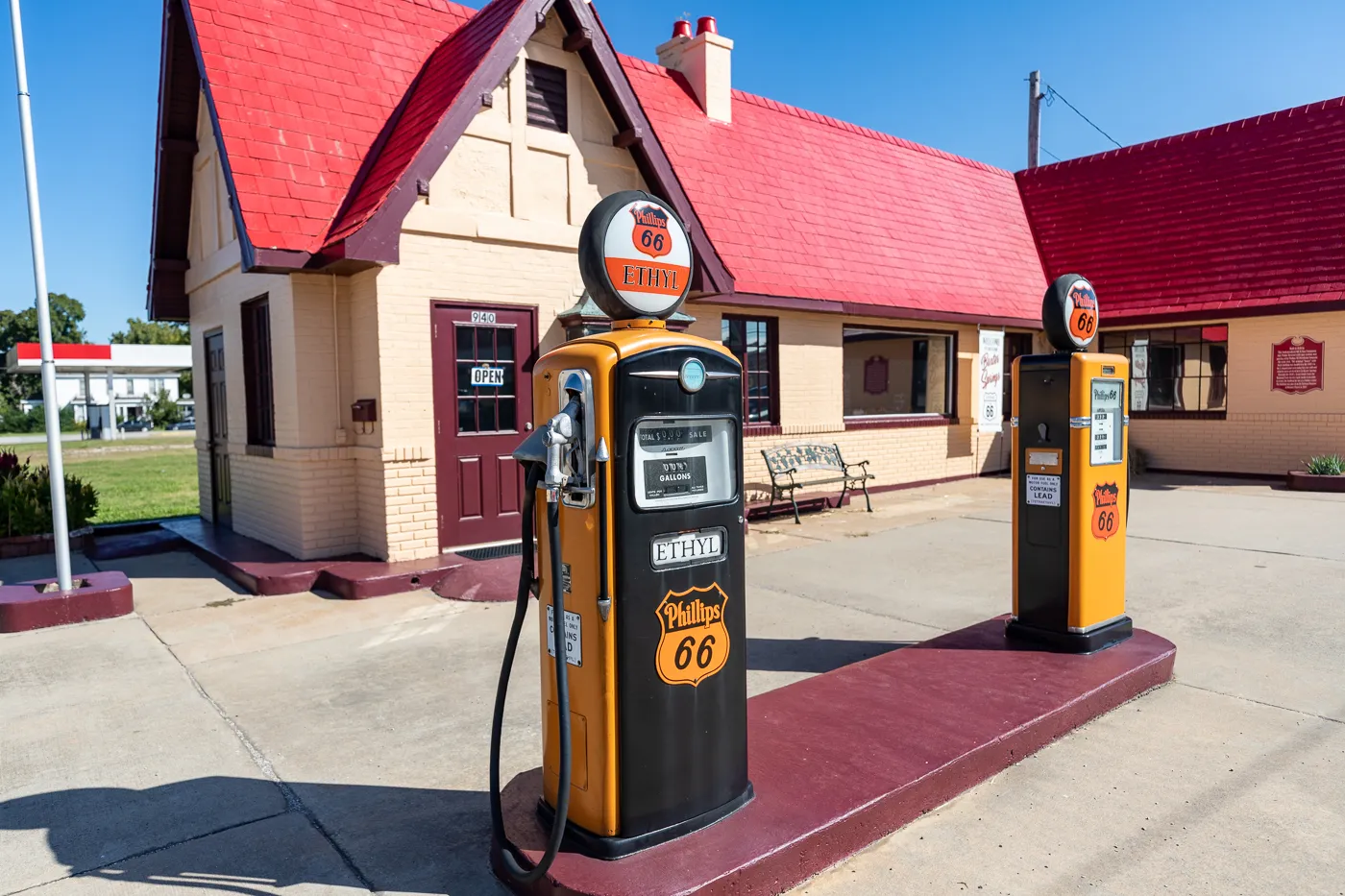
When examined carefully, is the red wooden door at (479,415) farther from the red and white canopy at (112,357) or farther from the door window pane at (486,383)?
the red and white canopy at (112,357)

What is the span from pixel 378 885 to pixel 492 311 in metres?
6.45

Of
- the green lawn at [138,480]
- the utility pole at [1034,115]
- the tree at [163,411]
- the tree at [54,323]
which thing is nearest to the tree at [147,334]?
the tree at [54,323]

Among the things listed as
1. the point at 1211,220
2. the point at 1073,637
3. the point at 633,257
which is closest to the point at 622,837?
the point at 633,257

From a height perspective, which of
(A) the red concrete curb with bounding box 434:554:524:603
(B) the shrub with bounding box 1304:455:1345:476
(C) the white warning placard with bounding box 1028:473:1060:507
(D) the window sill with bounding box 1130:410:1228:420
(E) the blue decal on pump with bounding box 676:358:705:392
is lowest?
(A) the red concrete curb with bounding box 434:554:524:603

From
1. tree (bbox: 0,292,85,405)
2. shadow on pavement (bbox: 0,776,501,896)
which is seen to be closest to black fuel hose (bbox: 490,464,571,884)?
shadow on pavement (bbox: 0,776,501,896)

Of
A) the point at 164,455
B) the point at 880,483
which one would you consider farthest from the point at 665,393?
the point at 164,455

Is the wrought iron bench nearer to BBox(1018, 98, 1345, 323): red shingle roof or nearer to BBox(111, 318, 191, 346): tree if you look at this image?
BBox(1018, 98, 1345, 323): red shingle roof

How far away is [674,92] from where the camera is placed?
14.1 meters

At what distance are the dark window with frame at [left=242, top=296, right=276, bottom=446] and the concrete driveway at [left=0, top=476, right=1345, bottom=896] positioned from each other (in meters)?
2.20

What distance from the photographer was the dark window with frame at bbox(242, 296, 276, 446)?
30.7 ft

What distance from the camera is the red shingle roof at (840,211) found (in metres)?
12.7

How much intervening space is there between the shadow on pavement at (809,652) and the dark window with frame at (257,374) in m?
5.92

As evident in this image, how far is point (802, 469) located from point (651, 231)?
9108 mm

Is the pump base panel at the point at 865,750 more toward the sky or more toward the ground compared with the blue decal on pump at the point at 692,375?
more toward the ground
